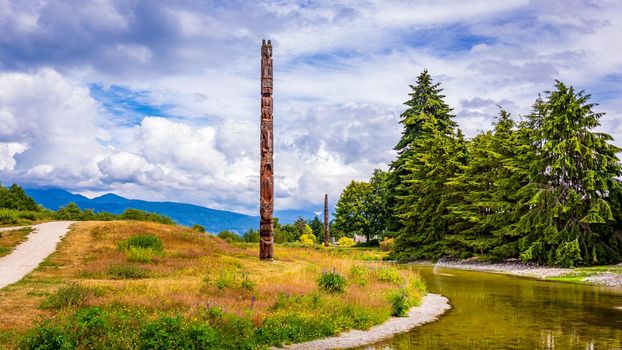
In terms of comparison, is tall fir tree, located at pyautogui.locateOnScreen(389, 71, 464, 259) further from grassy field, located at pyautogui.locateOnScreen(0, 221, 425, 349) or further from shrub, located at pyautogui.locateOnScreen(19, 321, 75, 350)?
shrub, located at pyautogui.locateOnScreen(19, 321, 75, 350)

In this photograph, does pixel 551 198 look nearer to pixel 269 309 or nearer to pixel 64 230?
pixel 269 309

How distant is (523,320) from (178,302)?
37.4 feet

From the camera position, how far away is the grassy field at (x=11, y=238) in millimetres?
27423

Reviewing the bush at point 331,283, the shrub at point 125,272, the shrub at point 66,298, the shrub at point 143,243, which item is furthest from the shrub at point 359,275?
the shrub at point 143,243

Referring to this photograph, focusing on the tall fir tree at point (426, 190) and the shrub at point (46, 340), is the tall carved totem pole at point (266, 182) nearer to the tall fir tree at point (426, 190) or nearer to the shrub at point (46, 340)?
the shrub at point (46, 340)

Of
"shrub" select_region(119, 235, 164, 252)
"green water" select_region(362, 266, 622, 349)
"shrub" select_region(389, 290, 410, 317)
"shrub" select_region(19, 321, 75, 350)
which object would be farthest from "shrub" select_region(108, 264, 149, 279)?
"green water" select_region(362, 266, 622, 349)

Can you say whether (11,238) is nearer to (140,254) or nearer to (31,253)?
(31,253)

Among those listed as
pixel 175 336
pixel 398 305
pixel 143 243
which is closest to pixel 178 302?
pixel 175 336

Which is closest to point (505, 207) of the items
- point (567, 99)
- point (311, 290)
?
point (567, 99)

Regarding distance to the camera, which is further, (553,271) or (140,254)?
(553,271)

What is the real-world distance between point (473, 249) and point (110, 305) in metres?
39.2

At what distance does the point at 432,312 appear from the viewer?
766 inches

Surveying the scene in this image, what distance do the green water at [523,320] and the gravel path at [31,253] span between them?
1459 cm

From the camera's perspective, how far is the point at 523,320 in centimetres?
1791
